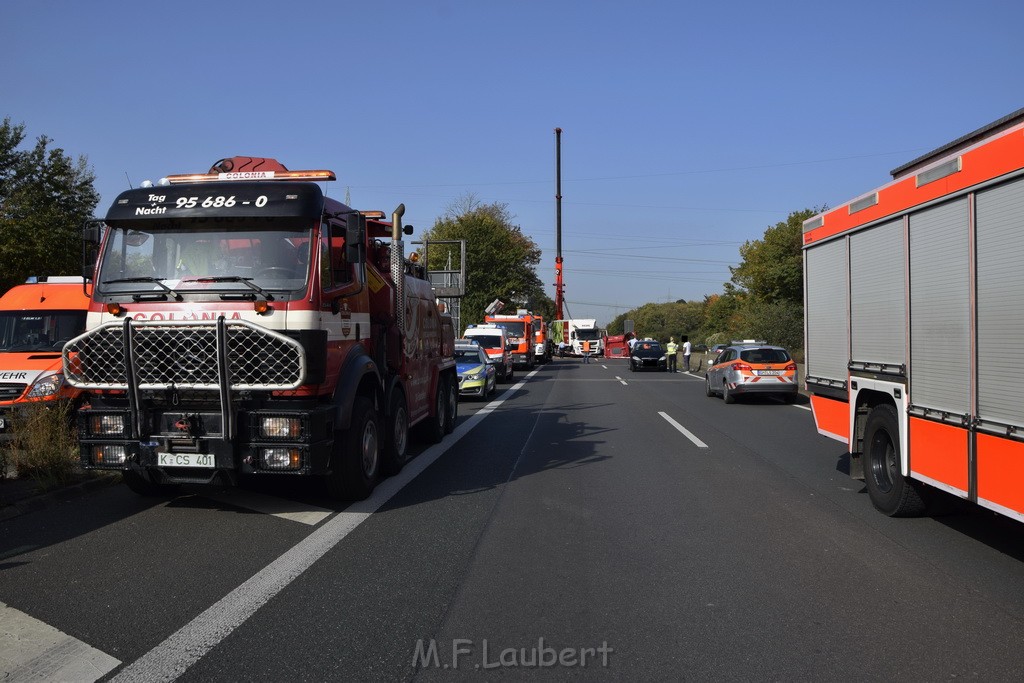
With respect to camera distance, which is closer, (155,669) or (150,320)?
(155,669)

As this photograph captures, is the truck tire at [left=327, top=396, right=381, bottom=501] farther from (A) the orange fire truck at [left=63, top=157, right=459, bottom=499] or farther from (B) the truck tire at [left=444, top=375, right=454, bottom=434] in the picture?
(B) the truck tire at [left=444, top=375, right=454, bottom=434]

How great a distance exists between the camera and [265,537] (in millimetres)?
6680

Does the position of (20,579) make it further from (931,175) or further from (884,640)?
(931,175)

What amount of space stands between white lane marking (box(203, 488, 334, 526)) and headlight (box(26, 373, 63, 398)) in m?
3.47

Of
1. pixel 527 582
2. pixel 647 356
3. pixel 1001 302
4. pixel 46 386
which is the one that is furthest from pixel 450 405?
pixel 647 356

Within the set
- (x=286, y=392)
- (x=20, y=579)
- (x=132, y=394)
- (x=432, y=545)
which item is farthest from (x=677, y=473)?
(x=20, y=579)

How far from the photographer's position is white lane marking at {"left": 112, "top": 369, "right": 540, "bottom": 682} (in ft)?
13.5

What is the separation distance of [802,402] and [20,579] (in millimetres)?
18156

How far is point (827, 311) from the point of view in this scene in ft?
28.4

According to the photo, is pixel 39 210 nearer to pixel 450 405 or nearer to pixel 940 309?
pixel 450 405

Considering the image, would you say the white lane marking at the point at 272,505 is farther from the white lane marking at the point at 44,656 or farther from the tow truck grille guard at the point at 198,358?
the white lane marking at the point at 44,656

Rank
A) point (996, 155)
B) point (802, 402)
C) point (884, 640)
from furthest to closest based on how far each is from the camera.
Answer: point (802, 402)
point (996, 155)
point (884, 640)

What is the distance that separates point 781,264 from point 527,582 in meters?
52.1

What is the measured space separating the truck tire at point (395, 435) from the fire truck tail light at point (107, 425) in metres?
2.75
